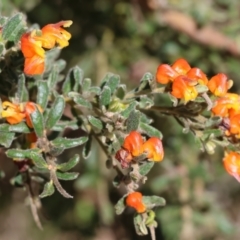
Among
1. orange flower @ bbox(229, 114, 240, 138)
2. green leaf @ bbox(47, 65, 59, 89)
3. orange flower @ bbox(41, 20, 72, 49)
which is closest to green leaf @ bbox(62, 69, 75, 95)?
green leaf @ bbox(47, 65, 59, 89)

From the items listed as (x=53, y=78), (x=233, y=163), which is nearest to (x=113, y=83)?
(x=53, y=78)

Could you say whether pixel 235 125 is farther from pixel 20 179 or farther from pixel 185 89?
pixel 20 179

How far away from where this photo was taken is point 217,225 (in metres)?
1.93

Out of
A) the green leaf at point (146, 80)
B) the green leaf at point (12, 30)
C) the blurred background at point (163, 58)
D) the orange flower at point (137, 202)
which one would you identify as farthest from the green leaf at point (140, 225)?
the blurred background at point (163, 58)

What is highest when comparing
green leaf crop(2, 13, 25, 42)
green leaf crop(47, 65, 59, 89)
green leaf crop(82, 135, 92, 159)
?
green leaf crop(2, 13, 25, 42)

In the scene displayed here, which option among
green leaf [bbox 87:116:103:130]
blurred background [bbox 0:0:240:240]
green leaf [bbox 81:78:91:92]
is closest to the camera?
green leaf [bbox 87:116:103:130]

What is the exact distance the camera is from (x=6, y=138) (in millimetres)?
1002

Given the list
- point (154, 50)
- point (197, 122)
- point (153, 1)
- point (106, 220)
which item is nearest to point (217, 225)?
point (106, 220)

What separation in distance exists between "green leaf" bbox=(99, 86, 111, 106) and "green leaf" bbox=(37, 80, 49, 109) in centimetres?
12

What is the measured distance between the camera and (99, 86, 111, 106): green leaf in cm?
102

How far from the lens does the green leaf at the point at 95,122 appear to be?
100cm

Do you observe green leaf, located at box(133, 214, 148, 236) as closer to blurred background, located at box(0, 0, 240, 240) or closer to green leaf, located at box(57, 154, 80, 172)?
green leaf, located at box(57, 154, 80, 172)

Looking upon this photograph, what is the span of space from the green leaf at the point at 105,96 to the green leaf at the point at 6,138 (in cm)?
17

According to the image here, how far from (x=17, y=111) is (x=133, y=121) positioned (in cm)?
22
